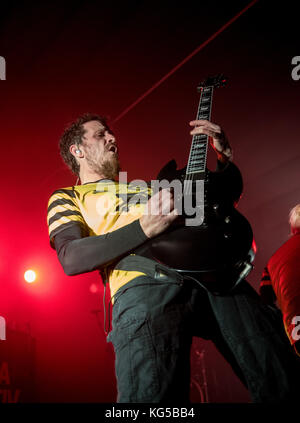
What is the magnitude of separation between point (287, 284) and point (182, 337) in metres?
1.10

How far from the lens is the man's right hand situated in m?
1.38

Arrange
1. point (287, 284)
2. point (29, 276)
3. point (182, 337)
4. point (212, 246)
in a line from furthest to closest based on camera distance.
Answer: point (29, 276)
point (287, 284)
point (212, 246)
point (182, 337)

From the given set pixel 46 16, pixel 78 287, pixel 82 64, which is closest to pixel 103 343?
pixel 78 287

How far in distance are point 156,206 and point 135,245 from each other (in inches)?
7.1

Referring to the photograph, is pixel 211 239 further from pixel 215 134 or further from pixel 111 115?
pixel 111 115

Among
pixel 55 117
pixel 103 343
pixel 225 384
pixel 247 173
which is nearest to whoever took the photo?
pixel 55 117

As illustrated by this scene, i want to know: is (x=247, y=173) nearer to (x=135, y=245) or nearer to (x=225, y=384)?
(x=225, y=384)

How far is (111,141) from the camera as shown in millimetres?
2332

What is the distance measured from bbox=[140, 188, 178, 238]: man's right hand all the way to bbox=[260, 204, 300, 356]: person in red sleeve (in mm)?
817

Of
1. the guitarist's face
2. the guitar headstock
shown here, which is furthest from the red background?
the guitarist's face

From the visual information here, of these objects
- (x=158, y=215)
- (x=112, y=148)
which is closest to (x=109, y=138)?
(x=112, y=148)

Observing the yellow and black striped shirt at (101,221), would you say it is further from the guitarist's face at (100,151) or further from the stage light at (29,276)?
the stage light at (29,276)

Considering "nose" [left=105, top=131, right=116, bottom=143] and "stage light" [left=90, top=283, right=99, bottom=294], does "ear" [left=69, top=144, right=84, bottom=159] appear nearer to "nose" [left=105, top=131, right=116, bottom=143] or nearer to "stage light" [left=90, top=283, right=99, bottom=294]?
"nose" [left=105, top=131, right=116, bottom=143]

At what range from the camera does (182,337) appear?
124 cm
